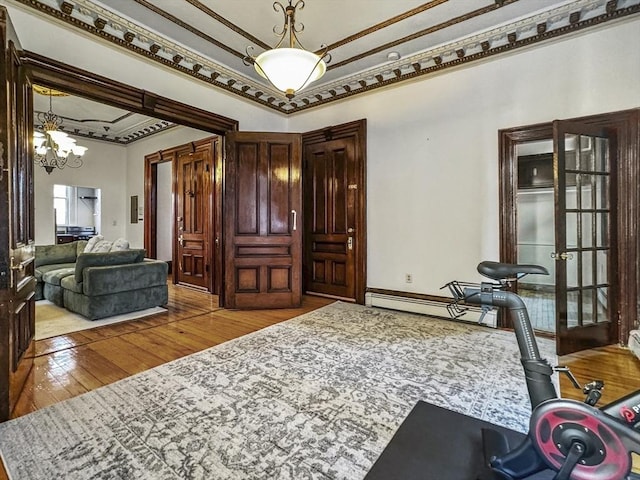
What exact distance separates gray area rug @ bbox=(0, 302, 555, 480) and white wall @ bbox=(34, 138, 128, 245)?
619 centimetres

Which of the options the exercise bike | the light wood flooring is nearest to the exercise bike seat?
the exercise bike

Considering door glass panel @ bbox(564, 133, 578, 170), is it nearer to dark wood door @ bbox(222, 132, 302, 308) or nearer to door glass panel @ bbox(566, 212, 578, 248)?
door glass panel @ bbox(566, 212, 578, 248)

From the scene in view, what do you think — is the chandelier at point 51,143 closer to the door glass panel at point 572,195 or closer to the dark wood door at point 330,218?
the dark wood door at point 330,218

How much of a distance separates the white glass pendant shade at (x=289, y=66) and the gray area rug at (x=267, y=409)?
229 cm

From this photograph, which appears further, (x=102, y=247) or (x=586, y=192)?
(x=102, y=247)

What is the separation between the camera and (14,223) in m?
1.95

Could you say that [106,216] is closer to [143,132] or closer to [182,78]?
[143,132]

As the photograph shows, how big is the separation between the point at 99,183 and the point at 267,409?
24.9 ft

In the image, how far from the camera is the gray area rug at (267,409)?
146 cm

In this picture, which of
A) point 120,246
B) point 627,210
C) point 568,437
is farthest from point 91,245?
point 627,210

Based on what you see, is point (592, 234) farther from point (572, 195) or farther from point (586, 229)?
point (572, 195)

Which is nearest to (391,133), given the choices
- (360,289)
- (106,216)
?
(360,289)

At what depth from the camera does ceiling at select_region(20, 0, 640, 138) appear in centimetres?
284

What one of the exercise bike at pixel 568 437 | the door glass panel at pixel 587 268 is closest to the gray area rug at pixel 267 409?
the exercise bike at pixel 568 437
